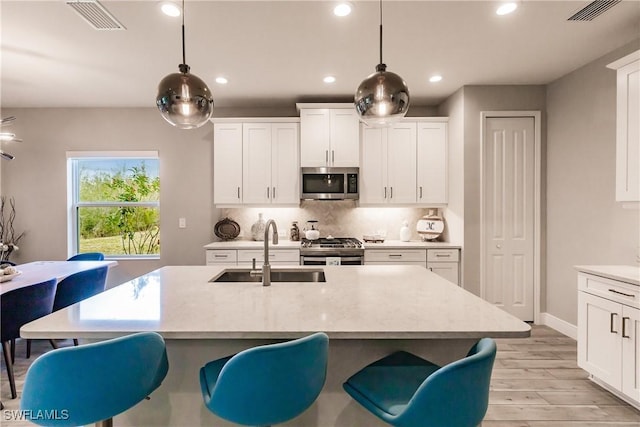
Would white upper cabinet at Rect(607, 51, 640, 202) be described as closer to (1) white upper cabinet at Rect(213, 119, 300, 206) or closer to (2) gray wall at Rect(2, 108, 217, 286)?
(1) white upper cabinet at Rect(213, 119, 300, 206)

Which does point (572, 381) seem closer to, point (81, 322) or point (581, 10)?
point (581, 10)

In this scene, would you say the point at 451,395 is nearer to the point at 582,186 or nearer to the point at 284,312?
the point at 284,312

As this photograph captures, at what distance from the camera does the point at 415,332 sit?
1.32 meters

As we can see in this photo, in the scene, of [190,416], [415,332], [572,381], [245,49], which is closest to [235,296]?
[190,416]

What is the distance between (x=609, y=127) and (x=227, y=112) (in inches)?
163

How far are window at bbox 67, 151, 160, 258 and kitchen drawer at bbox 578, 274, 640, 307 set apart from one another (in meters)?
4.75

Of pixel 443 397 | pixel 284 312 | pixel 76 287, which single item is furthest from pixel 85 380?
pixel 76 287

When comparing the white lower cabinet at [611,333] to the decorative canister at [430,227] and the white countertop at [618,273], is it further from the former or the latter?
the decorative canister at [430,227]

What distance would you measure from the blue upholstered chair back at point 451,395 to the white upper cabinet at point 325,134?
3335mm

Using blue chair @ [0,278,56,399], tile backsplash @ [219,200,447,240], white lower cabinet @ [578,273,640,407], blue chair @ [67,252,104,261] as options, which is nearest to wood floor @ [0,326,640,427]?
white lower cabinet @ [578,273,640,407]

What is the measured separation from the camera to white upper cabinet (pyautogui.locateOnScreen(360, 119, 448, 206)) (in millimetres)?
4359

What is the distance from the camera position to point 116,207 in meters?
4.82

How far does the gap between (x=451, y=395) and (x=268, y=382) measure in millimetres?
604

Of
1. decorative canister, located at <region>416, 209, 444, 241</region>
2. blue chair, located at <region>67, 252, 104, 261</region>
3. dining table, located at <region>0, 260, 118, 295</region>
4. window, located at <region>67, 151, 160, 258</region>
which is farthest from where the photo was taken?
window, located at <region>67, 151, 160, 258</region>
